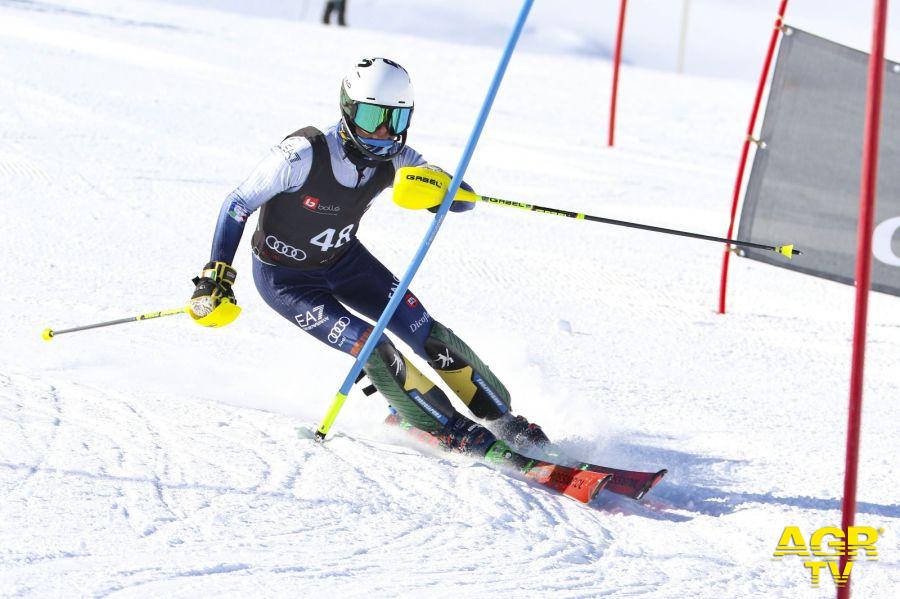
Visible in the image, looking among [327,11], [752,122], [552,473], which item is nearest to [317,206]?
[552,473]

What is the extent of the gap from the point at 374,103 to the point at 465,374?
1227 millimetres

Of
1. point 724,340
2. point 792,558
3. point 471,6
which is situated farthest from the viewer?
point 471,6

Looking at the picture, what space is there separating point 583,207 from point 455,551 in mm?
6005

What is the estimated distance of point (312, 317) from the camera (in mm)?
4445

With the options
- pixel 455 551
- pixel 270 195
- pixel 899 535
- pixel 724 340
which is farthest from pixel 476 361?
pixel 724 340

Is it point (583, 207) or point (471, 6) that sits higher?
point (471, 6)

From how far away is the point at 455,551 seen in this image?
3.29m

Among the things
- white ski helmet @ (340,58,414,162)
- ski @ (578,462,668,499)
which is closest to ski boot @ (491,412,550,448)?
ski @ (578,462,668,499)

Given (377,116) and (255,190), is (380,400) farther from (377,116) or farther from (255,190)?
(377,116)

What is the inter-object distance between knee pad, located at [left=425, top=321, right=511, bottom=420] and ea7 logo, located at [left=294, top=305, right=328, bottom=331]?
47 cm

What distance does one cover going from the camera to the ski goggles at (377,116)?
13.8 ft

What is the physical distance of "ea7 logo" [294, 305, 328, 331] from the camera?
4.43 metres

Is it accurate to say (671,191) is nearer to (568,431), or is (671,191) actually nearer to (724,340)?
(724,340)

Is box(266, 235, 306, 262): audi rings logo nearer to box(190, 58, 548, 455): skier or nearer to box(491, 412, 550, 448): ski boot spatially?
box(190, 58, 548, 455): skier
